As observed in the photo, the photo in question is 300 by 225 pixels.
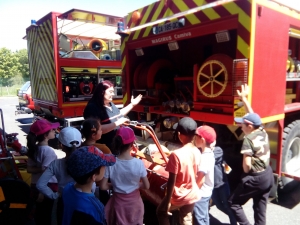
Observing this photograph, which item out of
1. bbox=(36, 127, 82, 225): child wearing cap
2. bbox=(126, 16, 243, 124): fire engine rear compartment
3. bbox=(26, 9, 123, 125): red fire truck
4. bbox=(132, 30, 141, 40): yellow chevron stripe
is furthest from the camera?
bbox=(26, 9, 123, 125): red fire truck

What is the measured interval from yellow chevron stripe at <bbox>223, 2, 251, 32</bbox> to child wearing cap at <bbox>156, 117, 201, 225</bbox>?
1.21 m

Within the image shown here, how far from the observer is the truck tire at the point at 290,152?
3258 mm

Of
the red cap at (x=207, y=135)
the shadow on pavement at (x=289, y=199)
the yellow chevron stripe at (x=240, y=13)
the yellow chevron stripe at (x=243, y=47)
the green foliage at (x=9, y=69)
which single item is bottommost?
the shadow on pavement at (x=289, y=199)

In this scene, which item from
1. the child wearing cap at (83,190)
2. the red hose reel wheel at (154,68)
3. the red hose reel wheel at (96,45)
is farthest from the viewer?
the red hose reel wheel at (96,45)

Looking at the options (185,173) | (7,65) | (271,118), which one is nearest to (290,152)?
(271,118)

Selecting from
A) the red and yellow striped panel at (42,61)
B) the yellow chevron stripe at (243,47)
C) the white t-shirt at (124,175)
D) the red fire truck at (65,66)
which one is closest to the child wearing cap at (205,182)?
the white t-shirt at (124,175)

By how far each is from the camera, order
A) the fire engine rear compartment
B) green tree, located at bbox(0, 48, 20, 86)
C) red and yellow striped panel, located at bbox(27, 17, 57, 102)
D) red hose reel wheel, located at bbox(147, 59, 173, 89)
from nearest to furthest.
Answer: the fire engine rear compartment
red hose reel wheel, located at bbox(147, 59, 173, 89)
red and yellow striped panel, located at bbox(27, 17, 57, 102)
green tree, located at bbox(0, 48, 20, 86)

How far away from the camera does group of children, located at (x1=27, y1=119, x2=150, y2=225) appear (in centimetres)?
146

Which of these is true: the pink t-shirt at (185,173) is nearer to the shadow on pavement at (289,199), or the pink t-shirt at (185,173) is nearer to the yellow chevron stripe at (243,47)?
the yellow chevron stripe at (243,47)

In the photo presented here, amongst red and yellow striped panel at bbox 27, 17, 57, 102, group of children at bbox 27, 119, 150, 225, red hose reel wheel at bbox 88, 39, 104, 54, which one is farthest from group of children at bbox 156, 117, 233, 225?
red hose reel wheel at bbox 88, 39, 104, 54

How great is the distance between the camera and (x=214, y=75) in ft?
10.2

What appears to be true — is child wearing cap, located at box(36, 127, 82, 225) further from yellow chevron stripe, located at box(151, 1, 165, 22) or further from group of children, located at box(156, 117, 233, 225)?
yellow chevron stripe, located at box(151, 1, 165, 22)

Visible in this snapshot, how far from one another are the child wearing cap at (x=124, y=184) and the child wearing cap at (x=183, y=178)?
0.72 feet

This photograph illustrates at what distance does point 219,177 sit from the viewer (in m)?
2.68
